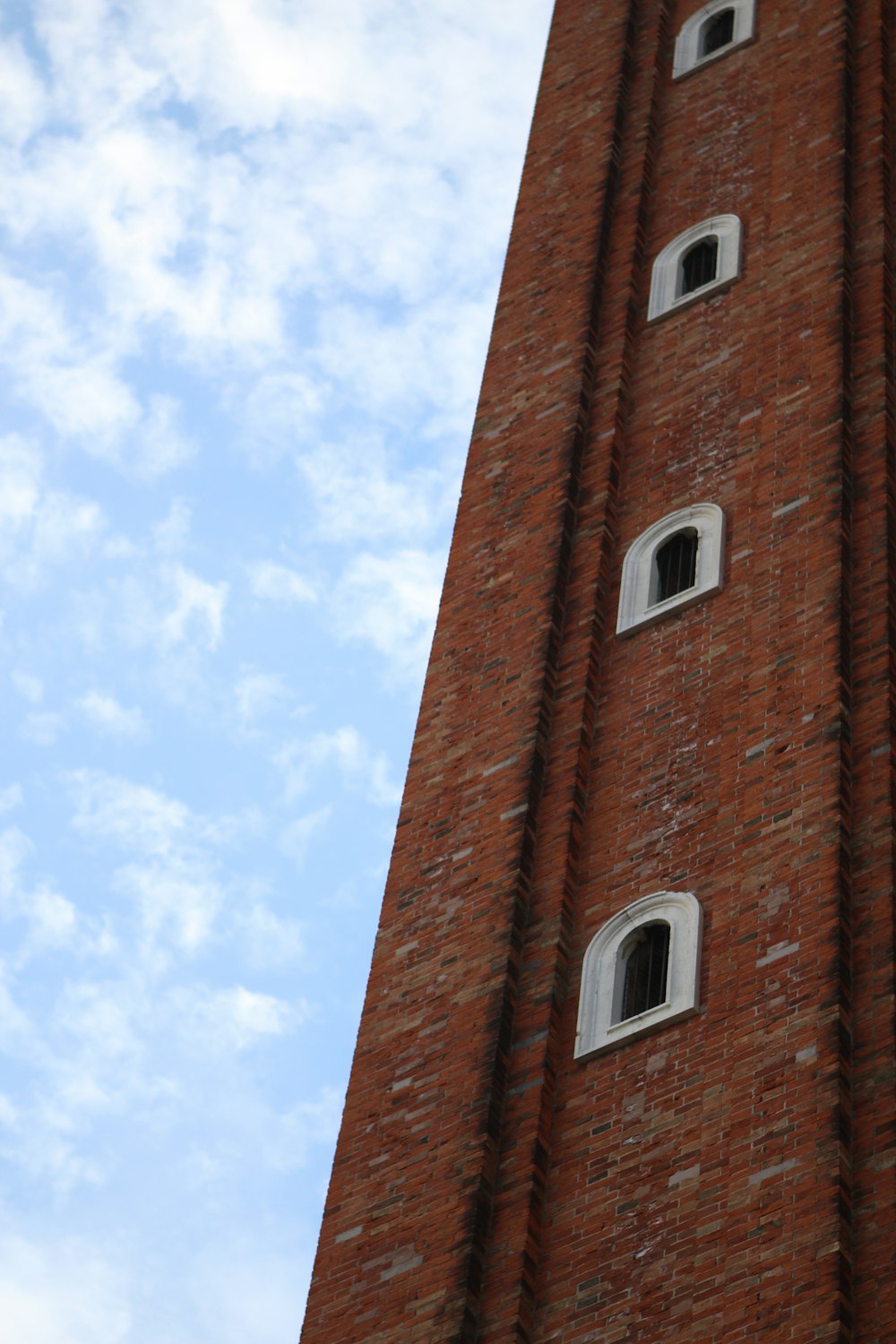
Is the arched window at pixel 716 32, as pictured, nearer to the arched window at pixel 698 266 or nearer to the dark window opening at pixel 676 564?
the arched window at pixel 698 266

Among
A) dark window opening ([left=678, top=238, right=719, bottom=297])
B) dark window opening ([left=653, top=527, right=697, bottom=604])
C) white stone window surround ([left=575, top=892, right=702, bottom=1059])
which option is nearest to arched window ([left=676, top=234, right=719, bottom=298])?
dark window opening ([left=678, top=238, right=719, bottom=297])

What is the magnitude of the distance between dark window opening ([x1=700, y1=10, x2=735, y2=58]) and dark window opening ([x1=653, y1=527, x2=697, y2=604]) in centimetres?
920

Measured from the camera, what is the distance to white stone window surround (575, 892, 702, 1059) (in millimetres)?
18000

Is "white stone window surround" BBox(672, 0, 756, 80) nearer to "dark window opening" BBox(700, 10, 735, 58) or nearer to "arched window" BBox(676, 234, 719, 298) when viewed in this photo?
"dark window opening" BBox(700, 10, 735, 58)

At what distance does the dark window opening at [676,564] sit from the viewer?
22156mm

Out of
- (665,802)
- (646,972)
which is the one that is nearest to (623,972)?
(646,972)

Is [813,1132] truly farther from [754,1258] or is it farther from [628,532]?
[628,532]

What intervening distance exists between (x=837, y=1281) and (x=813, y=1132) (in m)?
1.20

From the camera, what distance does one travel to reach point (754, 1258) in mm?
15750

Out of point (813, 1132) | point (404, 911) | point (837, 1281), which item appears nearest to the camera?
point (837, 1281)

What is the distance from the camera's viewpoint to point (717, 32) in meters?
30.2

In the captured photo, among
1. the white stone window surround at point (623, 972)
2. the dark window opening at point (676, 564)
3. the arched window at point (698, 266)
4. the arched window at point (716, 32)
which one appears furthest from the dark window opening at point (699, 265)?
the white stone window surround at point (623, 972)

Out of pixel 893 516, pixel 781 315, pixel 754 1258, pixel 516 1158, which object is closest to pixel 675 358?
pixel 781 315

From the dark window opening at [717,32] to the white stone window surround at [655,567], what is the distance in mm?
9087
